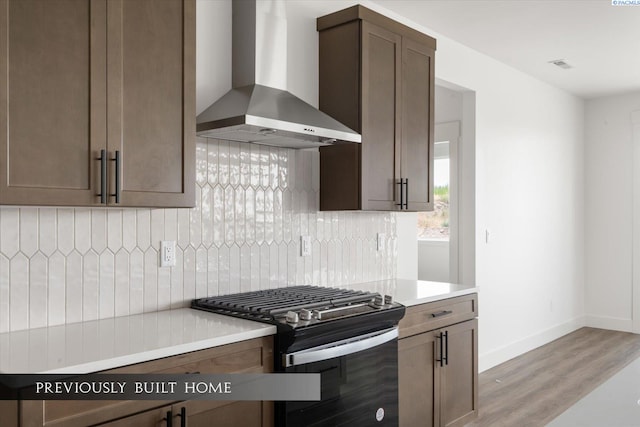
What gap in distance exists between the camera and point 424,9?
11.9 ft

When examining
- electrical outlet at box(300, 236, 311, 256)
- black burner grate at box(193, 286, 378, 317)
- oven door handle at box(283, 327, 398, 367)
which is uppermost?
electrical outlet at box(300, 236, 311, 256)

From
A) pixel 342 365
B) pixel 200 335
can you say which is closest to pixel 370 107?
pixel 342 365

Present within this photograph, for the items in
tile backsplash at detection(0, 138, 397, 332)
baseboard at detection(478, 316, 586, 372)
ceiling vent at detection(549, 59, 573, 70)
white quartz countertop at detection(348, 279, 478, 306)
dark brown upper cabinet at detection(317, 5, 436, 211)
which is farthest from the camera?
ceiling vent at detection(549, 59, 573, 70)

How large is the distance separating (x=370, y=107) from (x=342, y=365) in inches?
56.8

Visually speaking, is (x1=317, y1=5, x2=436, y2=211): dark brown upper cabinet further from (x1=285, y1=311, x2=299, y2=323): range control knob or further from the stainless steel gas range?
(x1=285, y1=311, x2=299, y2=323): range control knob

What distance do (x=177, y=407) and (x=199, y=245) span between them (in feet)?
Answer: 3.12

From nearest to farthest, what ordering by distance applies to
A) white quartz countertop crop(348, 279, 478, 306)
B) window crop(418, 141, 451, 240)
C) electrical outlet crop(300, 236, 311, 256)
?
white quartz countertop crop(348, 279, 478, 306) → electrical outlet crop(300, 236, 311, 256) → window crop(418, 141, 451, 240)

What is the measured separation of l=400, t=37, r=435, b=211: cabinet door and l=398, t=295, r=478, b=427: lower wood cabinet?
2.28 feet

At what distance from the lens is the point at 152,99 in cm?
206

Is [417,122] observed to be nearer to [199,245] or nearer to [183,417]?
[199,245]

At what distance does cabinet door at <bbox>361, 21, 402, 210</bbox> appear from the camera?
297 cm

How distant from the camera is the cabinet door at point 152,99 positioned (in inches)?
77.1

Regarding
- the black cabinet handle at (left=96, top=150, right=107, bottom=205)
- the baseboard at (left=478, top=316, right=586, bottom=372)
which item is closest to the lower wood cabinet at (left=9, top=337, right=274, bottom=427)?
the black cabinet handle at (left=96, top=150, right=107, bottom=205)

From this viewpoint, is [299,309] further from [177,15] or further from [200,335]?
[177,15]
